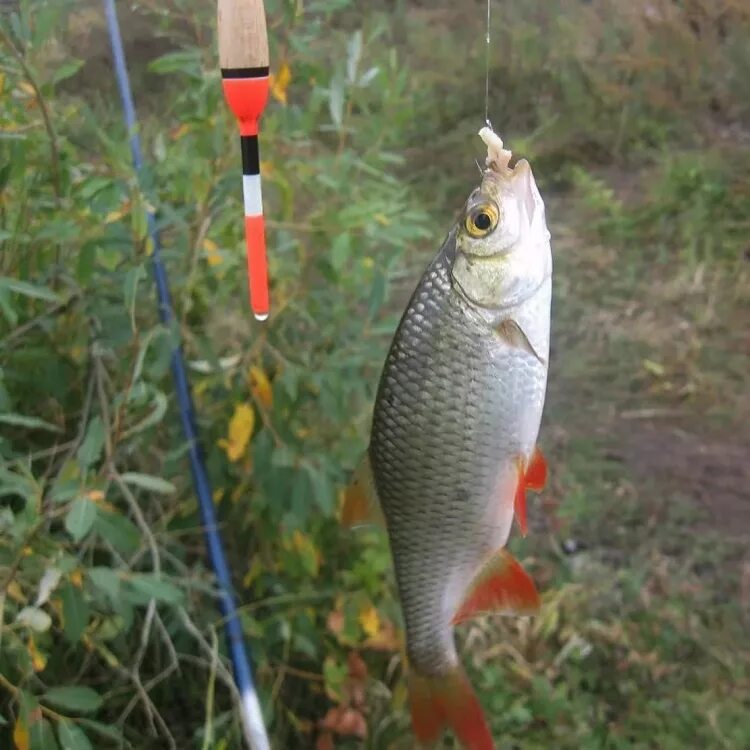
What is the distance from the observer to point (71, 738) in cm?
100

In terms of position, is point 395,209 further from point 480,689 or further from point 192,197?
point 480,689

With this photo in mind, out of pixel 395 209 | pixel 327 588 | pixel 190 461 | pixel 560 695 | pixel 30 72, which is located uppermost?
pixel 30 72

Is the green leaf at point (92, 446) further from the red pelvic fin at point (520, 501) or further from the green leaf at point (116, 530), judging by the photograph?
the red pelvic fin at point (520, 501)

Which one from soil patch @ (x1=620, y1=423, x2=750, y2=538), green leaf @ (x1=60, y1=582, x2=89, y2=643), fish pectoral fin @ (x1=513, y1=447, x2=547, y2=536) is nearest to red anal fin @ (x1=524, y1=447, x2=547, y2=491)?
fish pectoral fin @ (x1=513, y1=447, x2=547, y2=536)

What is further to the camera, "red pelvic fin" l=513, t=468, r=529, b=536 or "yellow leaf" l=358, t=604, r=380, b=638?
"yellow leaf" l=358, t=604, r=380, b=638

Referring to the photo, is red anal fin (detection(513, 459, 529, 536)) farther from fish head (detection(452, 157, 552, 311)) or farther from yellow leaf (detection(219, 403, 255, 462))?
yellow leaf (detection(219, 403, 255, 462))

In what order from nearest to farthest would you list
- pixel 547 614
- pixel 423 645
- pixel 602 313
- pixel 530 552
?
1. pixel 423 645
2. pixel 547 614
3. pixel 530 552
4. pixel 602 313

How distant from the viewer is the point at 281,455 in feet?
4.15

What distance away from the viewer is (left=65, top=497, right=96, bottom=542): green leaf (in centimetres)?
92

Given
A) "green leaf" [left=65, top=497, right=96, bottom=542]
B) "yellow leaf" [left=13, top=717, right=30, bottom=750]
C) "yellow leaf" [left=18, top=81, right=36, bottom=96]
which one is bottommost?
"yellow leaf" [left=13, top=717, right=30, bottom=750]

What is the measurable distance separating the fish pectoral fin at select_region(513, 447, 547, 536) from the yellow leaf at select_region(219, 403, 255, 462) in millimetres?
554

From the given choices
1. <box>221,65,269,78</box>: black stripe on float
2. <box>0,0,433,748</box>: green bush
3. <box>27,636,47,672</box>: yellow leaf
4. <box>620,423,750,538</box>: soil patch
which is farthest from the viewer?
<box>620,423,750,538</box>: soil patch

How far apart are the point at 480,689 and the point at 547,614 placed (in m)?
0.22

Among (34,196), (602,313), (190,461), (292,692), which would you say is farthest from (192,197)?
(602,313)
